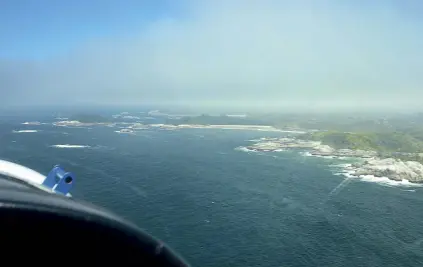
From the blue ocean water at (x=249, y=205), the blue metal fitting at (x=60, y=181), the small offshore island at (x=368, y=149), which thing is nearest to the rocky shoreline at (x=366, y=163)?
the small offshore island at (x=368, y=149)

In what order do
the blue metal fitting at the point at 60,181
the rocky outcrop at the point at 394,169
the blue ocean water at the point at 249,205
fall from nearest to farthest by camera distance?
the blue metal fitting at the point at 60,181 → the blue ocean water at the point at 249,205 → the rocky outcrop at the point at 394,169

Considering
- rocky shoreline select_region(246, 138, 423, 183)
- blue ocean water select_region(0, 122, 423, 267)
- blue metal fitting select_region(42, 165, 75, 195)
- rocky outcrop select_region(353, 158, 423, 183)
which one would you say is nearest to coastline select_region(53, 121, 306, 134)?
rocky shoreline select_region(246, 138, 423, 183)

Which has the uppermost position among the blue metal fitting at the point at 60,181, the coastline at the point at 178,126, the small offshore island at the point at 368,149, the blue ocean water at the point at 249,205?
the blue metal fitting at the point at 60,181

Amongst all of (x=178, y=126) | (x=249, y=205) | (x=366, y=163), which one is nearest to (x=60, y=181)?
(x=249, y=205)

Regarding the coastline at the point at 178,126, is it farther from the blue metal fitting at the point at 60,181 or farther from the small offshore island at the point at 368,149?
the blue metal fitting at the point at 60,181

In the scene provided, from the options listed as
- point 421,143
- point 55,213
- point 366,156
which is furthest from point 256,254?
point 421,143

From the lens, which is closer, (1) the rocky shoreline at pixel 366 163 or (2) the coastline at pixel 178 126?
(1) the rocky shoreline at pixel 366 163

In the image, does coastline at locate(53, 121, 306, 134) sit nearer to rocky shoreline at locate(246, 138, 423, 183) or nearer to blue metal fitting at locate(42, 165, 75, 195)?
rocky shoreline at locate(246, 138, 423, 183)

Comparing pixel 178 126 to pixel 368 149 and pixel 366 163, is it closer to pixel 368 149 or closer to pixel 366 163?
pixel 368 149
